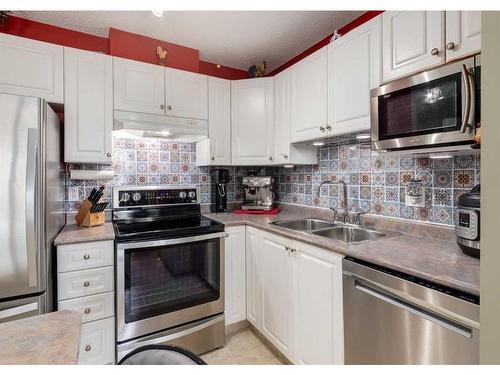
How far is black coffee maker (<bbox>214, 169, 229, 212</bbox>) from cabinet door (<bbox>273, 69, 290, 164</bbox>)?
529 millimetres

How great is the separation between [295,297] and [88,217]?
5.13ft

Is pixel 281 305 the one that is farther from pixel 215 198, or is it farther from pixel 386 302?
pixel 215 198

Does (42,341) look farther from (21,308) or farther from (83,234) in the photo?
(83,234)

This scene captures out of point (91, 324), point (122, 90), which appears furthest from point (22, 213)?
point (122, 90)

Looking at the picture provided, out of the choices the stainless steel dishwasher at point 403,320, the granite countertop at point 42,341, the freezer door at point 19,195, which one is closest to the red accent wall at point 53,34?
the freezer door at point 19,195

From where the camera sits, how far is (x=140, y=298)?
69.2 inches

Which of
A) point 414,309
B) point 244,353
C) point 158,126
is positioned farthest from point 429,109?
point 244,353

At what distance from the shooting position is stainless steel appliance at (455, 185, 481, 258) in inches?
41.6

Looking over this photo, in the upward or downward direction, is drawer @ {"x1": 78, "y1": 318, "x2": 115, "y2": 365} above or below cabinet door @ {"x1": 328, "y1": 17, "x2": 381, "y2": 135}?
below

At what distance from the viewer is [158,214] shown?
2256mm

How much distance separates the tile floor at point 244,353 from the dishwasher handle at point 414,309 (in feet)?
3.23

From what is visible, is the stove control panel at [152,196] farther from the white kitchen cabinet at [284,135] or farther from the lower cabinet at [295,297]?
the white kitchen cabinet at [284,135]

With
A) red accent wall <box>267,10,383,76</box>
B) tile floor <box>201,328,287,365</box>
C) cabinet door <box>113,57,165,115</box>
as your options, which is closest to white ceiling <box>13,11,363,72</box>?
red accent wall <box>267,10,383,76</box>

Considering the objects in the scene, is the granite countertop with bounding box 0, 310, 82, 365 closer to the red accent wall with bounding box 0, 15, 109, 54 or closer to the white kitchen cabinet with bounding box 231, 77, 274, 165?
the white kitchen cabinet with bounding box 231, 77, 274, 165
